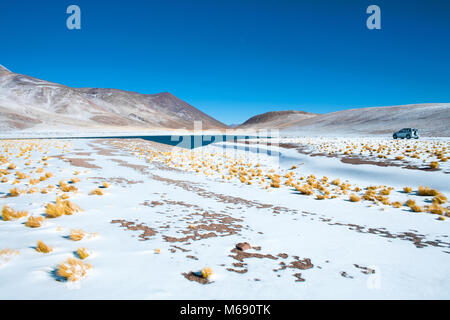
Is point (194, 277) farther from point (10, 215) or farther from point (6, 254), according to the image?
point (10, 215)

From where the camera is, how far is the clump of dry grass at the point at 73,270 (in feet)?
11.3

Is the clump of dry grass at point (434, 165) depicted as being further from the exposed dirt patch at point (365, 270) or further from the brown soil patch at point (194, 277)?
the brown soil patch at point (194, 277)

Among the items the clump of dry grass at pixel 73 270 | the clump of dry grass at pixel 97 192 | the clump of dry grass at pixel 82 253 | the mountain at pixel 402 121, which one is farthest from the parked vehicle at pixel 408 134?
the clump of dry grass at pixel 73 270

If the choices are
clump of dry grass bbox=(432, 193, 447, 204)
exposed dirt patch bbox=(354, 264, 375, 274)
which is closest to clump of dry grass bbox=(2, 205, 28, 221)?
exposed dirt patch bbox=(354, 264, 375, 274)

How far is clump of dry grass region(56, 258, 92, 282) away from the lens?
3457mm

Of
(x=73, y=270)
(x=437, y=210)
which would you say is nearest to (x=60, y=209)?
(x=73, y=270)

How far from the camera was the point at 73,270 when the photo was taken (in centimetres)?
353

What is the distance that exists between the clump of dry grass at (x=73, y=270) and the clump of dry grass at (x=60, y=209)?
2.81m

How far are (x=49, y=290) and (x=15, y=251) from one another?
5.06 ft

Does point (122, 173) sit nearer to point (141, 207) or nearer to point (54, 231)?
point (141, 207)

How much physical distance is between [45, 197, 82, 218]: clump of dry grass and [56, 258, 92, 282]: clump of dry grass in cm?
281

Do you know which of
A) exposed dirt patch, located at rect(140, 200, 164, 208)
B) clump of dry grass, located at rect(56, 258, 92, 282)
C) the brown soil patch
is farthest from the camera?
exposed dirt patch, located at rect(140, 200, 164, 208)

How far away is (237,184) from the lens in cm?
1323

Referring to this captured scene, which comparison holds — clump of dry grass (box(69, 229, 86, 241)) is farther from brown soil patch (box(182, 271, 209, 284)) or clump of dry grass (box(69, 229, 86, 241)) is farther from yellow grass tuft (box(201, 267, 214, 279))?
yellow grass tuft (box(201, 267, 214, 279))
